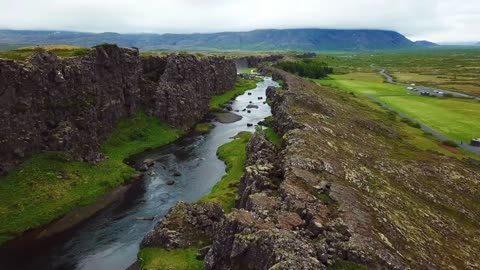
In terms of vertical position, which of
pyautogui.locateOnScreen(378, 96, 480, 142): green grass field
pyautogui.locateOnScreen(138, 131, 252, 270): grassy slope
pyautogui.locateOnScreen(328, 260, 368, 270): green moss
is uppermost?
pyautogui.locateOnScreen(328, 260, 368, 270): green moss

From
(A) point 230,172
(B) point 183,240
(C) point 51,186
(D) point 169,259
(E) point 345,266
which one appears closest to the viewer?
(E) point 345,266

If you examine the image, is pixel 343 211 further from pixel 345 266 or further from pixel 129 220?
pixel 129 220

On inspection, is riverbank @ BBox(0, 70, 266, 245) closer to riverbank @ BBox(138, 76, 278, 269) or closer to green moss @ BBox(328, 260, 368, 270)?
riverbank @ BBox(138, 76, 278, 269)

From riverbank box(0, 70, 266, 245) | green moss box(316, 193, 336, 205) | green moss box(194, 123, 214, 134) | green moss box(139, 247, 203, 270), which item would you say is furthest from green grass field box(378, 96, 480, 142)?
riverbank box(0, 70, 266, 245)

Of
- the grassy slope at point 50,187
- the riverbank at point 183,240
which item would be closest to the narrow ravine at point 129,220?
the riverbank at point 183,240

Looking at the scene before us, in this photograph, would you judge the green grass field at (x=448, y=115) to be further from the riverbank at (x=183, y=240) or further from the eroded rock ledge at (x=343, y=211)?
the riverbank at (x=183, y=240)

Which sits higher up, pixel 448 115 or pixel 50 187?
pixel 448 115

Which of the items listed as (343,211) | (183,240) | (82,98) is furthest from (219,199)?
(82,98)
